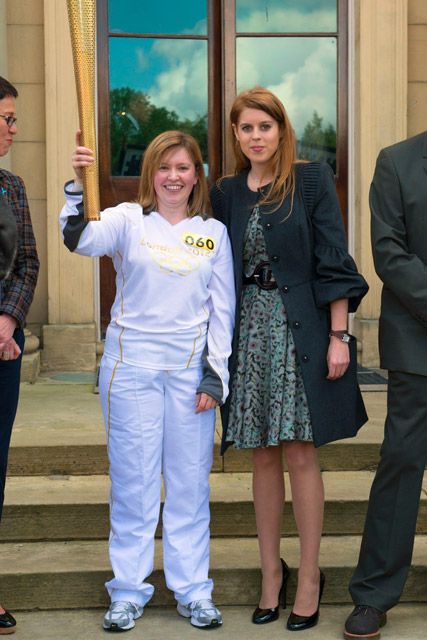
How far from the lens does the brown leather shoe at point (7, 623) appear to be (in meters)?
4.03

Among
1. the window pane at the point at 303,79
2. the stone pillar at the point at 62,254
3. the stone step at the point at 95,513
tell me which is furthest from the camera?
the window pane at the point at 303,79

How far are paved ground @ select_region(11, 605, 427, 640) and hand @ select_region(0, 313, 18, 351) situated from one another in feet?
3.80

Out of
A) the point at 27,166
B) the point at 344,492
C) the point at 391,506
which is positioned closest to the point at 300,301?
the point at 391,506

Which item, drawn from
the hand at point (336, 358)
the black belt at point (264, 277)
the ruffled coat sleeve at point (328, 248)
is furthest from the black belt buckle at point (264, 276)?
the hand at point (336, 358)

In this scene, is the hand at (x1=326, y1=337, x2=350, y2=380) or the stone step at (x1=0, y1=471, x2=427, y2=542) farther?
the stone step at (x1=0, y1=471, x2=427, y2=542)

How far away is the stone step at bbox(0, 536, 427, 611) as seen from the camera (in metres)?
4.32

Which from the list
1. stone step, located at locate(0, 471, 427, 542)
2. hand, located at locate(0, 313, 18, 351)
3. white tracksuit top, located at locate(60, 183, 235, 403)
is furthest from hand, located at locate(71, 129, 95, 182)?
stone step, located at locate(0, 471, 427, 542)

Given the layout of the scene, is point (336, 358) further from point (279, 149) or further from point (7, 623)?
point (7, 623)

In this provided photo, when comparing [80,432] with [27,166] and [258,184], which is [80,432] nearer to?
[258,184]

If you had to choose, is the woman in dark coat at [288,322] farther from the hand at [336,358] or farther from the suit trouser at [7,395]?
the suit trouser at [7,395]

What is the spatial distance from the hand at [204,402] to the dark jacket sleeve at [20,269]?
2.31ft

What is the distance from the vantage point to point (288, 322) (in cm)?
393

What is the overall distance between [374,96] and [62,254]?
2.42 m

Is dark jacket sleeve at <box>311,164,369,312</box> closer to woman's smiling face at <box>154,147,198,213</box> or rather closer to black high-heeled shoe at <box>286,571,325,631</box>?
woman's smiling face at <box>154,147,198,213</box>
